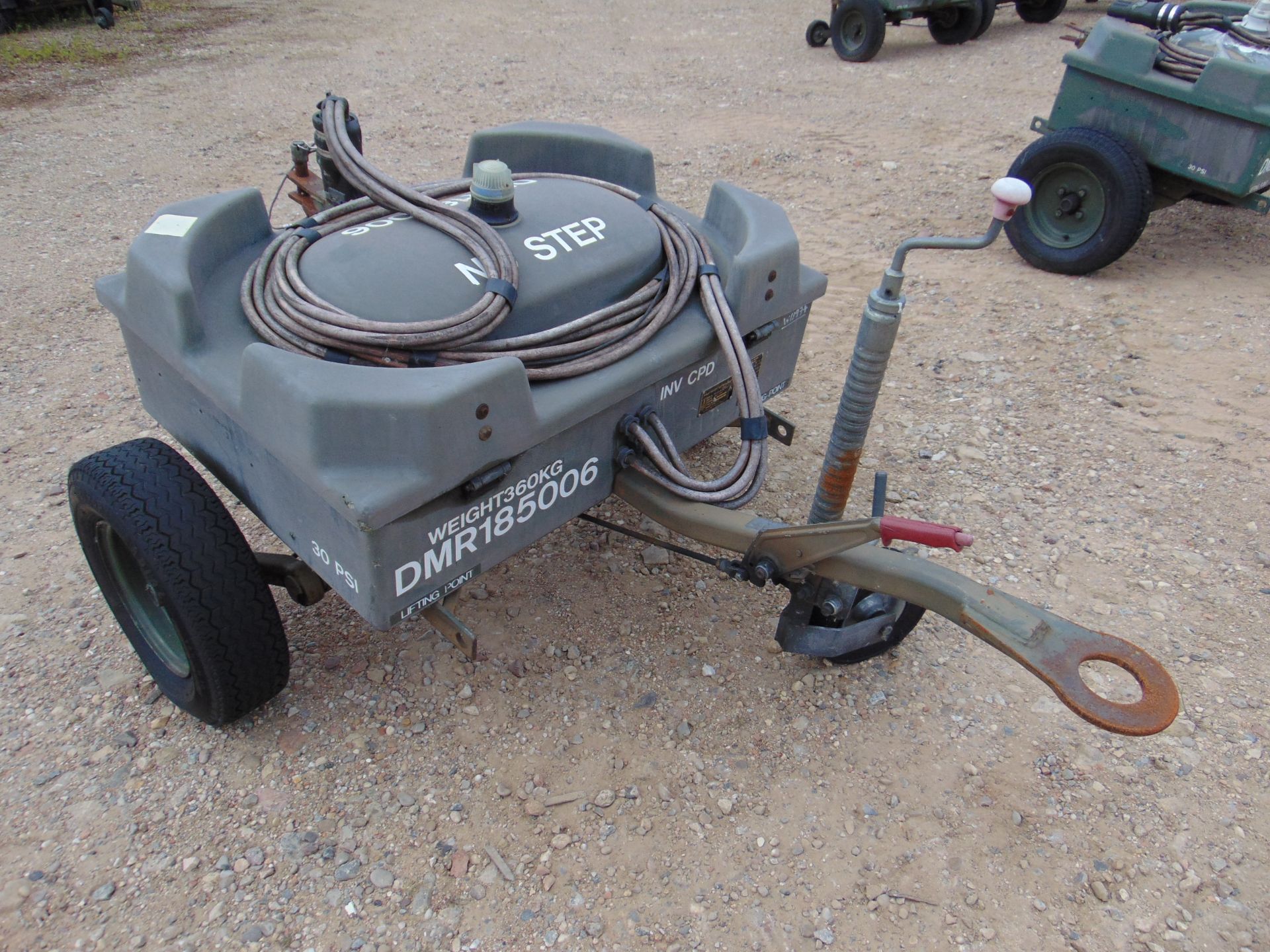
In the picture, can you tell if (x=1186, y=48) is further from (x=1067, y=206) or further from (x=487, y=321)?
(x=487, y=321)

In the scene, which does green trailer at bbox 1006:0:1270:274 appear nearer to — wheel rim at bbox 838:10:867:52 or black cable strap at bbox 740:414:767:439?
black cable strap at bbox 740:414:767:439

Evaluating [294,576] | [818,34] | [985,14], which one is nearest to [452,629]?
[294,576]

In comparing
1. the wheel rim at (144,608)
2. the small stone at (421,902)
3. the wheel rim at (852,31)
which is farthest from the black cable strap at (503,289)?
the wheel rim at (852,31)

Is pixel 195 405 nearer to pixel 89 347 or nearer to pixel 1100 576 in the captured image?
pixel 89 347

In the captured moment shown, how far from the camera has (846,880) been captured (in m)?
2.09

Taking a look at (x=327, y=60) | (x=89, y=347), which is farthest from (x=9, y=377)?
(x=327, y=60)

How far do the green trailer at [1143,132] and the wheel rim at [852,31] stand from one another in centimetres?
374

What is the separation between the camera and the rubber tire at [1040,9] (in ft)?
29.6

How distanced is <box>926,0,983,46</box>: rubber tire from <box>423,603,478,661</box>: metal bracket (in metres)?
8.33

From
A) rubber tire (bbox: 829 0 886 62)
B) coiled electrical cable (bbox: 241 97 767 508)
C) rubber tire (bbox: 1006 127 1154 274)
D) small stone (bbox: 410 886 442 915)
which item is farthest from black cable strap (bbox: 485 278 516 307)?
rubber tire (bbox: 829 0 886 62)

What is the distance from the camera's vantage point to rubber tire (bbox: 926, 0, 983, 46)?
27.4ft

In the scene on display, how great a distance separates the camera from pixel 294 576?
229 cm

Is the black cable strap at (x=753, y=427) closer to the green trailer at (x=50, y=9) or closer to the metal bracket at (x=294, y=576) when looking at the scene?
the metal bracket at (x=294, y=576)

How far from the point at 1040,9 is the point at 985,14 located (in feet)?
3.96
